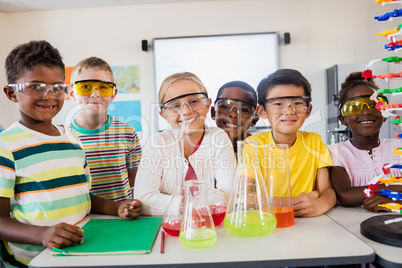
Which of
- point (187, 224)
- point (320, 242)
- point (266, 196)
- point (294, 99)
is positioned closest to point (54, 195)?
point (187, 224)

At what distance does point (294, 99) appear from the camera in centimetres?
138

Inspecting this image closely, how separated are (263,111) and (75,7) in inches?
162

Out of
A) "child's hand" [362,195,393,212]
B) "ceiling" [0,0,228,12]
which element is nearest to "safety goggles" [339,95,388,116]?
"child's hand" [362,195,393,212]

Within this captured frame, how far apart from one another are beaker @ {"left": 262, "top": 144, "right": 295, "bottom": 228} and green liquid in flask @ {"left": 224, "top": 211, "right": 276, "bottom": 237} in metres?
0.07

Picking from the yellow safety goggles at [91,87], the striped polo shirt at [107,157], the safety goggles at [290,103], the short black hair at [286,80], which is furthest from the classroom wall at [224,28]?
the safety goggles at [290,103]

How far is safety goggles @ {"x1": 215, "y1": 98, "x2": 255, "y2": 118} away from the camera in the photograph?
1.72m

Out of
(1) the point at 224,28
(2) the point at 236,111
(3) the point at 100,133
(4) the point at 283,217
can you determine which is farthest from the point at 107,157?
(1) the point at 224,28

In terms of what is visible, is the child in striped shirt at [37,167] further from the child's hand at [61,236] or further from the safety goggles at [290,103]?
the safety goggles at [290,103]

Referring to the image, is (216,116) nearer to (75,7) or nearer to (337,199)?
(337,199)

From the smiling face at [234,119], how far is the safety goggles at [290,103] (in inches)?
12.5

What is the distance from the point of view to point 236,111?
5.65 ft

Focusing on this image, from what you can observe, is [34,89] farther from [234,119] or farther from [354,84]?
[354,84]

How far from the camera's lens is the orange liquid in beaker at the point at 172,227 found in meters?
0.97

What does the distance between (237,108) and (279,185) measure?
0.74 metres
